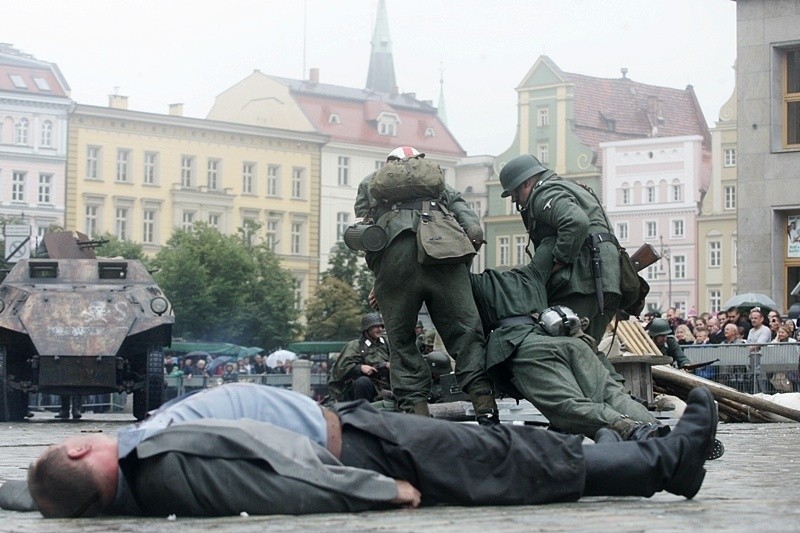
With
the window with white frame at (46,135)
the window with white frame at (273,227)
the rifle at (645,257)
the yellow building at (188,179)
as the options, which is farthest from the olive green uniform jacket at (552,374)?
the window with white frame at (273,227)

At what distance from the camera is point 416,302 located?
9.37 meters

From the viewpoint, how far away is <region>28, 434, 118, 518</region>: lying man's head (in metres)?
5.31

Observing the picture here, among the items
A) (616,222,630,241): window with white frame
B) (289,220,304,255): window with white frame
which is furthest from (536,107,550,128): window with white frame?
(289,220,304,255): window with white frame

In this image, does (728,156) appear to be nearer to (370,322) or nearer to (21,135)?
(21,135)

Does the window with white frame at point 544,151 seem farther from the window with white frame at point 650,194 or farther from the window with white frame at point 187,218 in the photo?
the window with white frame at point 187,218

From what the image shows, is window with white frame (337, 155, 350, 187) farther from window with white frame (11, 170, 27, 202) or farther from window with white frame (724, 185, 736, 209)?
window with white frame (724, 185, 736, 209)

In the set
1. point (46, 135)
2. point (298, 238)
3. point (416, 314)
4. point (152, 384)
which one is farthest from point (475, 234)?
point (298, 238)

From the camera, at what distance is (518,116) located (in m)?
90.9

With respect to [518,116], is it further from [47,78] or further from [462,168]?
[47,78]

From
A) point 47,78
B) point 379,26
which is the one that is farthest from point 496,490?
point 379,26

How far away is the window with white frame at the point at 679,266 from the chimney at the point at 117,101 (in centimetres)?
3063

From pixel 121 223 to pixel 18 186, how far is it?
6.11 m

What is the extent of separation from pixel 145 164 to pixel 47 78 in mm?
6654

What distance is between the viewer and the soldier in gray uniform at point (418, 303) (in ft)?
29.7
